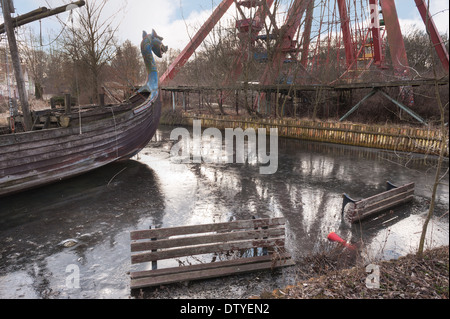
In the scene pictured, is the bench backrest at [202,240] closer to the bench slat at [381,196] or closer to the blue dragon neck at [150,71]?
the bench slat at [381,196]

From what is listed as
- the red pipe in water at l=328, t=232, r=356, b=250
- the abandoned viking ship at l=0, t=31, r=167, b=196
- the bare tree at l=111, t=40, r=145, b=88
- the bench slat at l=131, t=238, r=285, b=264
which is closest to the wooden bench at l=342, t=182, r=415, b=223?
the red pipe in water at l=328, t=232, r=356, b=250

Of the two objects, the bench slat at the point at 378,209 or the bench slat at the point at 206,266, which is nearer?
the bench slat at the point at 206,266

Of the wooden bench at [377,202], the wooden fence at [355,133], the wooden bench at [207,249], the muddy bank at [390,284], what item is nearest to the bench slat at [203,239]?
the wooden bench at [207,249]

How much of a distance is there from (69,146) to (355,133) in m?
12.4

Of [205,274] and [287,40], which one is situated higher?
[287,40]

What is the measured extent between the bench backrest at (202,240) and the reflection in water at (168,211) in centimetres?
59

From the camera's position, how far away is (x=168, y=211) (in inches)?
297

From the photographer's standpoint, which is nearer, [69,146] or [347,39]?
[69,146]

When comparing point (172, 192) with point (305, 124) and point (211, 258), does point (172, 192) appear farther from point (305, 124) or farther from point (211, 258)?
point (305, 124)

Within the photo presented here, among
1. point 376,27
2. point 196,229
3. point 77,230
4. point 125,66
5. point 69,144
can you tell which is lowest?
point 77,230

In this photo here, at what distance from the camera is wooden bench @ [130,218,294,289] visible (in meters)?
4.52

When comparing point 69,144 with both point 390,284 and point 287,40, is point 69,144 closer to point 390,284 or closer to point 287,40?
point 390,284

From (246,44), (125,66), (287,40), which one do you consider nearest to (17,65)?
(246,44)

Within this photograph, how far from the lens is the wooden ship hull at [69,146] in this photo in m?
8.15
